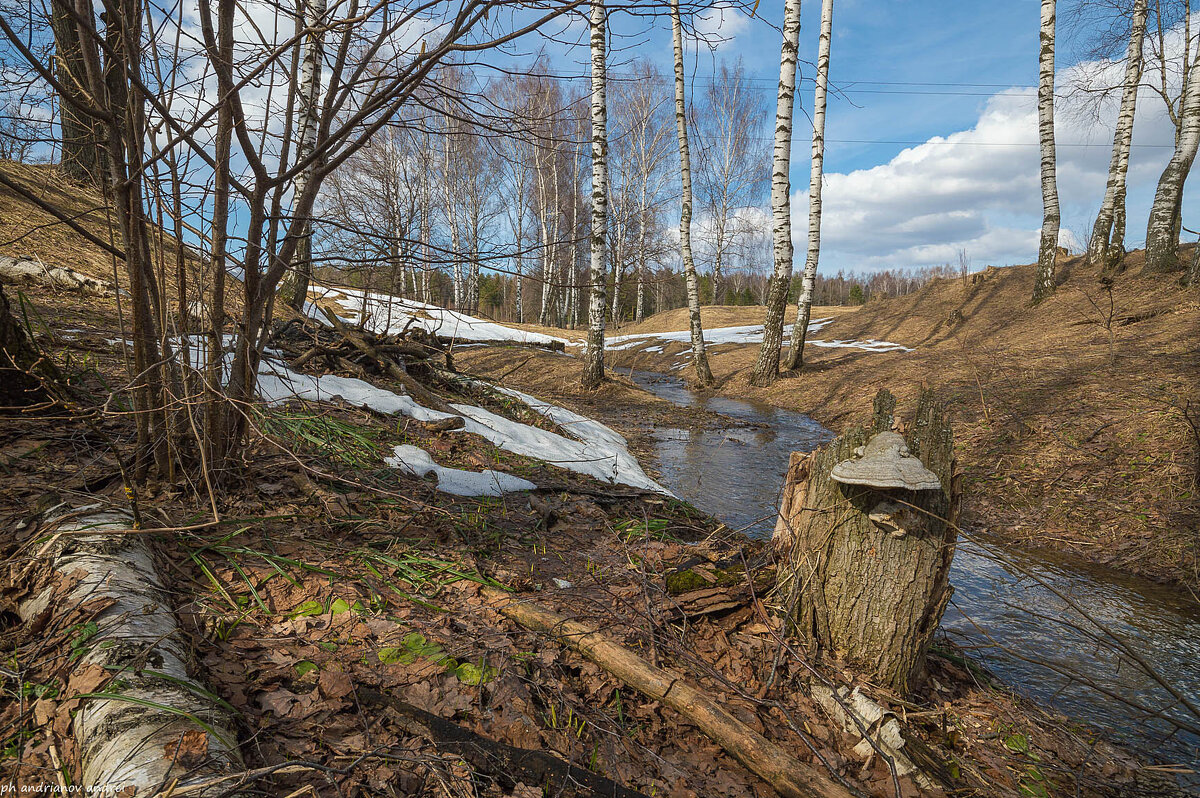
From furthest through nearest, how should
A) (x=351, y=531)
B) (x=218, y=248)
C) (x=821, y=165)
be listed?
(x=821, y=165)
(x=351, y=531)
(x=218, y=248)

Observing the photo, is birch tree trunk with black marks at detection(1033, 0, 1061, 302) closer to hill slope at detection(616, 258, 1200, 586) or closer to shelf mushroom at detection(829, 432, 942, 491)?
hill slope at detection(616, 258, 1200, 586)

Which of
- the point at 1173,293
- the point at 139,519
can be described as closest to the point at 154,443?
the point at 139,519

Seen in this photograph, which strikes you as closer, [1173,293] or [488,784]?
[488,784]

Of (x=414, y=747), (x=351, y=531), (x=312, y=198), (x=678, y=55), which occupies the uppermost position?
(x=678, y=55)

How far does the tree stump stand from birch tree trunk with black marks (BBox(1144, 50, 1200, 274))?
12.5m

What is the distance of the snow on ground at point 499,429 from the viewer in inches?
187

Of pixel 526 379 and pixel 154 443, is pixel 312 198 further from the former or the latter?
pixel 526 379

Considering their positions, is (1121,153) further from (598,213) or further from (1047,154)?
(598,213)

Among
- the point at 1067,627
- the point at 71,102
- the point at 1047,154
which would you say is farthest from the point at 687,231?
the point at 71,102

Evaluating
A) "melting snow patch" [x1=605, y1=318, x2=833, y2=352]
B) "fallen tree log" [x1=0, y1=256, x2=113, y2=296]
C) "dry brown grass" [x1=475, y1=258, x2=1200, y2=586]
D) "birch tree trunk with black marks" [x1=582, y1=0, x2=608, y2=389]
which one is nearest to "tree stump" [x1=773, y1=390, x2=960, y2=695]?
"dry brown grass" [x1=475, y1=258, x2=1200, y2=586]

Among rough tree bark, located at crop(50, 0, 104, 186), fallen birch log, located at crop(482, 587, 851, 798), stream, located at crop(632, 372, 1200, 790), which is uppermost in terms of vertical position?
rough tree bark, located at crop(50, 0, 104, 186)

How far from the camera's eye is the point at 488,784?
1545 millimetres

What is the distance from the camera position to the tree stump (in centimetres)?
231

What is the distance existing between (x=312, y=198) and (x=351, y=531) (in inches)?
64.8
